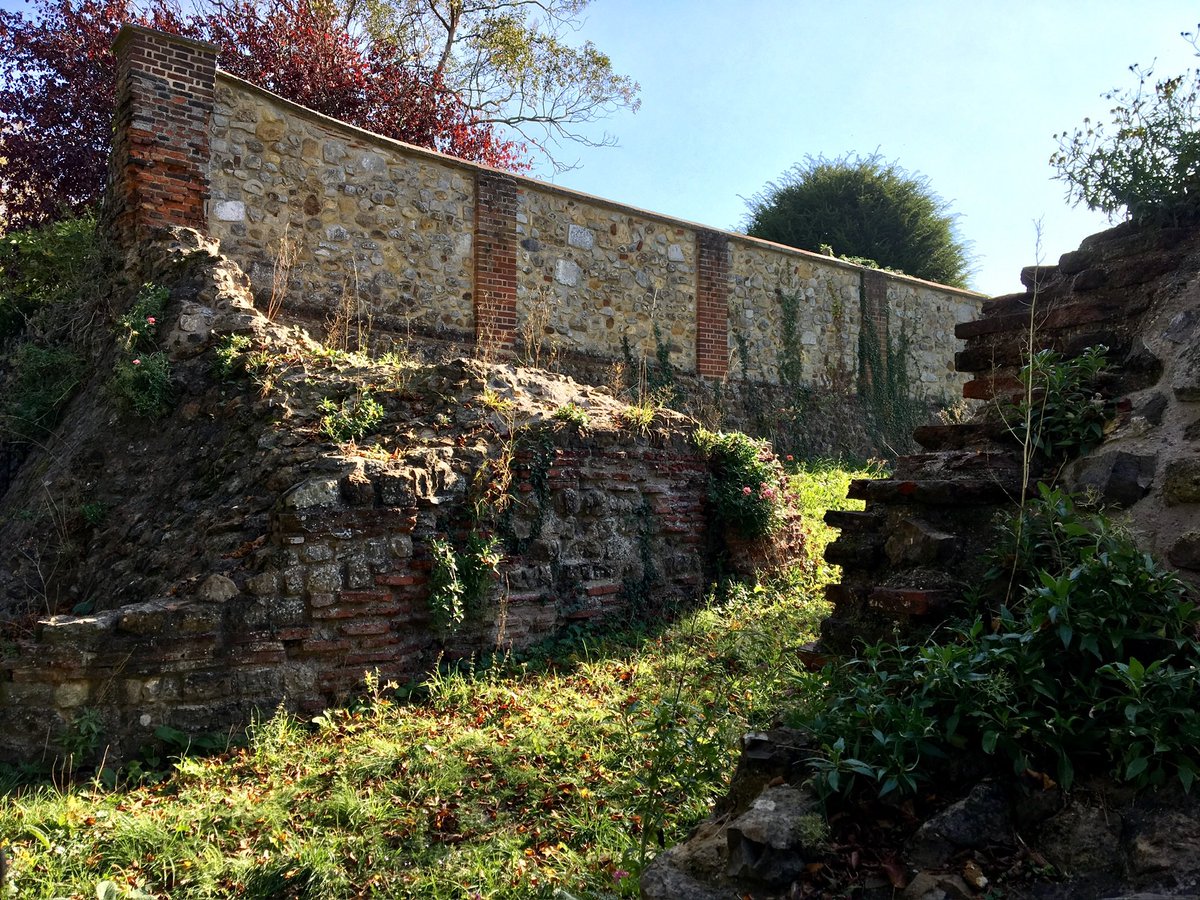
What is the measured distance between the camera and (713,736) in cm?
417

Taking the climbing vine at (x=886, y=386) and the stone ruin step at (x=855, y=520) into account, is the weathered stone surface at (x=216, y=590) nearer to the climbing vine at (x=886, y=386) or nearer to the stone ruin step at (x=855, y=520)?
the stone ruin step at (x=855, y=520)

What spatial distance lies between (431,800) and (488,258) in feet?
24.9

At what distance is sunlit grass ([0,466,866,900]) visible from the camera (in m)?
3.57

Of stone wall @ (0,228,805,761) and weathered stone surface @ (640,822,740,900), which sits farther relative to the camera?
stone wall @ (0,228,805,761)

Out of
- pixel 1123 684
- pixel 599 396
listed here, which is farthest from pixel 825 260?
pixel 1123 684

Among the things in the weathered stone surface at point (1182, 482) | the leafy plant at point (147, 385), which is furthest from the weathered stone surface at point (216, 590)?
the weathered stone surface at point (1182, 482)

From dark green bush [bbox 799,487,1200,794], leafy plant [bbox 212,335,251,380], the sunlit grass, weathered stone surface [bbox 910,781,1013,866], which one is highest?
leafy plant [bbox 212,335,251,380]

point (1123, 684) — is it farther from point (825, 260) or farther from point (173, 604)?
point (825, 260)

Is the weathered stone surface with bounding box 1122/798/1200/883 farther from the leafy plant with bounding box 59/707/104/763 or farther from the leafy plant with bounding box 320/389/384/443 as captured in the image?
the leafy plant with bounding box 320/389/384/443

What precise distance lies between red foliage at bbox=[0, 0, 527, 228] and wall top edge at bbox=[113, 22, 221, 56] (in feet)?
16.6

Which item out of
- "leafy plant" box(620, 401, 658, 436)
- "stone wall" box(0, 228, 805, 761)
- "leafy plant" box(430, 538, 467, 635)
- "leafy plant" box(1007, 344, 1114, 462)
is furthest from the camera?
"leafy plant" box(620, 401, 658, 436)

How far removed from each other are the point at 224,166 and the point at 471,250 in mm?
2860

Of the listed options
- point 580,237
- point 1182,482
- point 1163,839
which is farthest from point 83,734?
point 580,237

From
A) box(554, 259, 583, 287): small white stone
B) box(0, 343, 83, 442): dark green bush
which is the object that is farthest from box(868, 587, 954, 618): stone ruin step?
box(554, 259, 583, 287): small white stone
